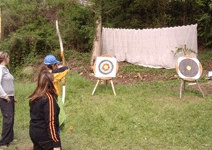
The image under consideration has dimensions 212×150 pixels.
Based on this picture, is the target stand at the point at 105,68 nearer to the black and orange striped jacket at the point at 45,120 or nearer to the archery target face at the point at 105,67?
the archery target face at the point at 105,67

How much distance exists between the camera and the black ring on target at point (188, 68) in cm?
847

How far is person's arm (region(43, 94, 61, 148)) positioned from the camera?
11.1 feet

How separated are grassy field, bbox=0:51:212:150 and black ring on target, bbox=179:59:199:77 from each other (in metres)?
0.50

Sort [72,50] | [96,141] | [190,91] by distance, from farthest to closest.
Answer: [72,50] → [190,91] → [96,141]

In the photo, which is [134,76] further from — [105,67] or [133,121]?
[133,121]

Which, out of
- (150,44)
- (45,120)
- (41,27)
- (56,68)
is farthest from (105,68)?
(41,27)

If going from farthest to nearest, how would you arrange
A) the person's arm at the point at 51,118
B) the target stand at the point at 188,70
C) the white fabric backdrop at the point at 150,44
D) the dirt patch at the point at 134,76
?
1. the white fabric backdrop at the point at 150,44
2. the dirt patch at the point at 134,76
3. the target stand at the point at 188,70
4. the person's arm at the point at 51,118

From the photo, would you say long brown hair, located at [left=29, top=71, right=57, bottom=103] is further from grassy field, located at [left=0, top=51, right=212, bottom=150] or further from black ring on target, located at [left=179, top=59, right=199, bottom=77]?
black ring on target, located at [left=179, top=59, right=199, bottom=77]

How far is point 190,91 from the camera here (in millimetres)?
8781

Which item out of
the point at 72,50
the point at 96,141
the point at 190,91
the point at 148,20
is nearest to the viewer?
the point at 96,141

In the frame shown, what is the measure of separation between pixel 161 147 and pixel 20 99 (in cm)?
484

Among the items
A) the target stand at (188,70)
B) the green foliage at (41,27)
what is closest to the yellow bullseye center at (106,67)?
the target stand at (188,70)

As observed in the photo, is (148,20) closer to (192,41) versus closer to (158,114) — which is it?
(192,41)

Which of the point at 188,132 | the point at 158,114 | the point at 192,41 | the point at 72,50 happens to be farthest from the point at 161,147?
the point at 72,50
